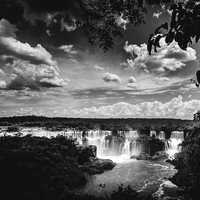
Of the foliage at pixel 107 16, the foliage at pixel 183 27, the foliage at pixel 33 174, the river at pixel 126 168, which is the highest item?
the foliage at pixel 107 16

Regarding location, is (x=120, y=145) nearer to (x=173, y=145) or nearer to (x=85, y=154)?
(x=173, y=145)

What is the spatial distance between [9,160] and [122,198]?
8.69 metres

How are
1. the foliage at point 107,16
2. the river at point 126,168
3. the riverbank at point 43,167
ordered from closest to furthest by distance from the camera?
the foliage at point 107,16
the riverbank at point 43,167
the river at point 126,168

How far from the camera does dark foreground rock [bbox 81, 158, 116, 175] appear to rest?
1241 inches

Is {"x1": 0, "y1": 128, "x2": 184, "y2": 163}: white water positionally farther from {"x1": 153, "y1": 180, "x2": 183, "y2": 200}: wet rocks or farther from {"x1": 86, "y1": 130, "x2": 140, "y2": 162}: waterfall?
{"x1": 153, "y1": 180, "x2": 183, "y2": 200}: wet rocks

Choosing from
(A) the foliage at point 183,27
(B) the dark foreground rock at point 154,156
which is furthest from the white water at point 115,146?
(A) the foliage at point 183,27

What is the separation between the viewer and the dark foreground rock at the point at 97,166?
31.5 metres

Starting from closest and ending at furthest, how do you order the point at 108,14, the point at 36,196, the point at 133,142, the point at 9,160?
the point at 108,14
the point at 36,196
the point at 9,160
the point at 133,142

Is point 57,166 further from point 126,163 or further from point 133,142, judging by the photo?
point 133,142

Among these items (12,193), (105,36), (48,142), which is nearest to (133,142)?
(48,142)

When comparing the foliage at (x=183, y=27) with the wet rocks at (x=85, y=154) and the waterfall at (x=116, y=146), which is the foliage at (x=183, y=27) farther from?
the waterfall at (x=116, y=146)

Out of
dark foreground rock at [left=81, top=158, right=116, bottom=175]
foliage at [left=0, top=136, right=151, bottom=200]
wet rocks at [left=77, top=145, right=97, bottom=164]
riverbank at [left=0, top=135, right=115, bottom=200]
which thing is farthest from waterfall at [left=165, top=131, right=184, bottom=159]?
foliage at [left=0, top=136, right=151, bottom=200]

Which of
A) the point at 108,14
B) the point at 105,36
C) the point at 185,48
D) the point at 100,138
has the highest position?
the point at 108,14

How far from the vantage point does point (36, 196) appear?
882 centimetres
